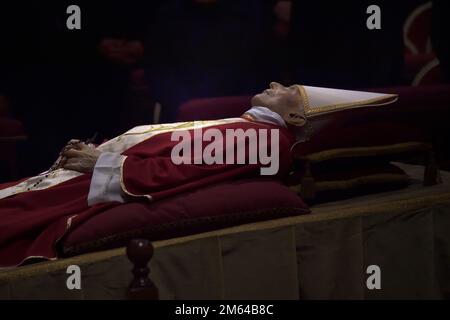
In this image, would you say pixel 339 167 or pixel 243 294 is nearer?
pixel 243 294

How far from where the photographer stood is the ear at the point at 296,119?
301 centimetres

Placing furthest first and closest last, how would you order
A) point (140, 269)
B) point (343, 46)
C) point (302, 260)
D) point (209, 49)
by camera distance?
point (209, 49) → point (343, 46) → point (302, 260) → point (140, 269)

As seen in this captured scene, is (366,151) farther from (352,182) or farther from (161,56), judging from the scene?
(161,56)

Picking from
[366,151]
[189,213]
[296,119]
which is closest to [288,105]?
[296,119]

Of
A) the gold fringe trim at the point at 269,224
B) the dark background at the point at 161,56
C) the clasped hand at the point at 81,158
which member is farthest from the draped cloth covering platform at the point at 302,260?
the dark background at the point at 161,56

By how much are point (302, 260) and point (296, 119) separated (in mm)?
722

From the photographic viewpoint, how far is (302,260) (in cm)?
263

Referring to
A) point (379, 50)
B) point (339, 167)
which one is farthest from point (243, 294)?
point (379, 50)

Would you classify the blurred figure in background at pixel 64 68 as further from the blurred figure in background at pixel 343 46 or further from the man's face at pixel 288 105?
the man's face at pixel 288 105

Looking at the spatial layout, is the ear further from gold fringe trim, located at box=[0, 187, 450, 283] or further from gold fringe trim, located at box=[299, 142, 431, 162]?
gold fringe trim, located at box=[0, 187, 450, 283]

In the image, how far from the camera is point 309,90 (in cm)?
302

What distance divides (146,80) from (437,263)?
244cm

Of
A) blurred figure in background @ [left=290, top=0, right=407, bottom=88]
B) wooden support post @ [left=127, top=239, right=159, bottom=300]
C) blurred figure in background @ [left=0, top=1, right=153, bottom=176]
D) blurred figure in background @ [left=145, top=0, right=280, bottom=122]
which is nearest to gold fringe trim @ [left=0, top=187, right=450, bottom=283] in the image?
wooden support post @ [left=127, top=239, right=159, bottom=300]
